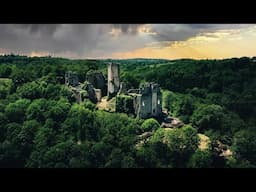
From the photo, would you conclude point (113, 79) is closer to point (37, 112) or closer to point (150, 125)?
point (150, 125)

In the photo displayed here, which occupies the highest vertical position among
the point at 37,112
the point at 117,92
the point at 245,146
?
the point at 117,92

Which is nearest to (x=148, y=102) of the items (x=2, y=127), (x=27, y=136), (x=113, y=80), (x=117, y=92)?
(x=117, y=92)

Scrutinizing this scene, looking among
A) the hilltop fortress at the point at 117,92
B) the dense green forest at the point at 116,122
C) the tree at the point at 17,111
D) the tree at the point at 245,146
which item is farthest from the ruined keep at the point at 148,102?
the tree at the point at 17,111

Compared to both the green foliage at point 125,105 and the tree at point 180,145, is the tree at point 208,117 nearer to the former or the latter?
the tree at point 180,145

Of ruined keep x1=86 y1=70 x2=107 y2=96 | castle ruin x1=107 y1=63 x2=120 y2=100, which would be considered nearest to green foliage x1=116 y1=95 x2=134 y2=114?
castle ruin x1=107 y1=63 x2=120 y2=100

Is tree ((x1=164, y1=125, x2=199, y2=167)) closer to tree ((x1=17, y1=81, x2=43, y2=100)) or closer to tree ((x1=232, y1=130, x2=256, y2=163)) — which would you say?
tree ((x1=232, y1=130, x2=256, y2=163))

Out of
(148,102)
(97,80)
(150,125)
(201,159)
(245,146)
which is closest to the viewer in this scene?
(201,159)
